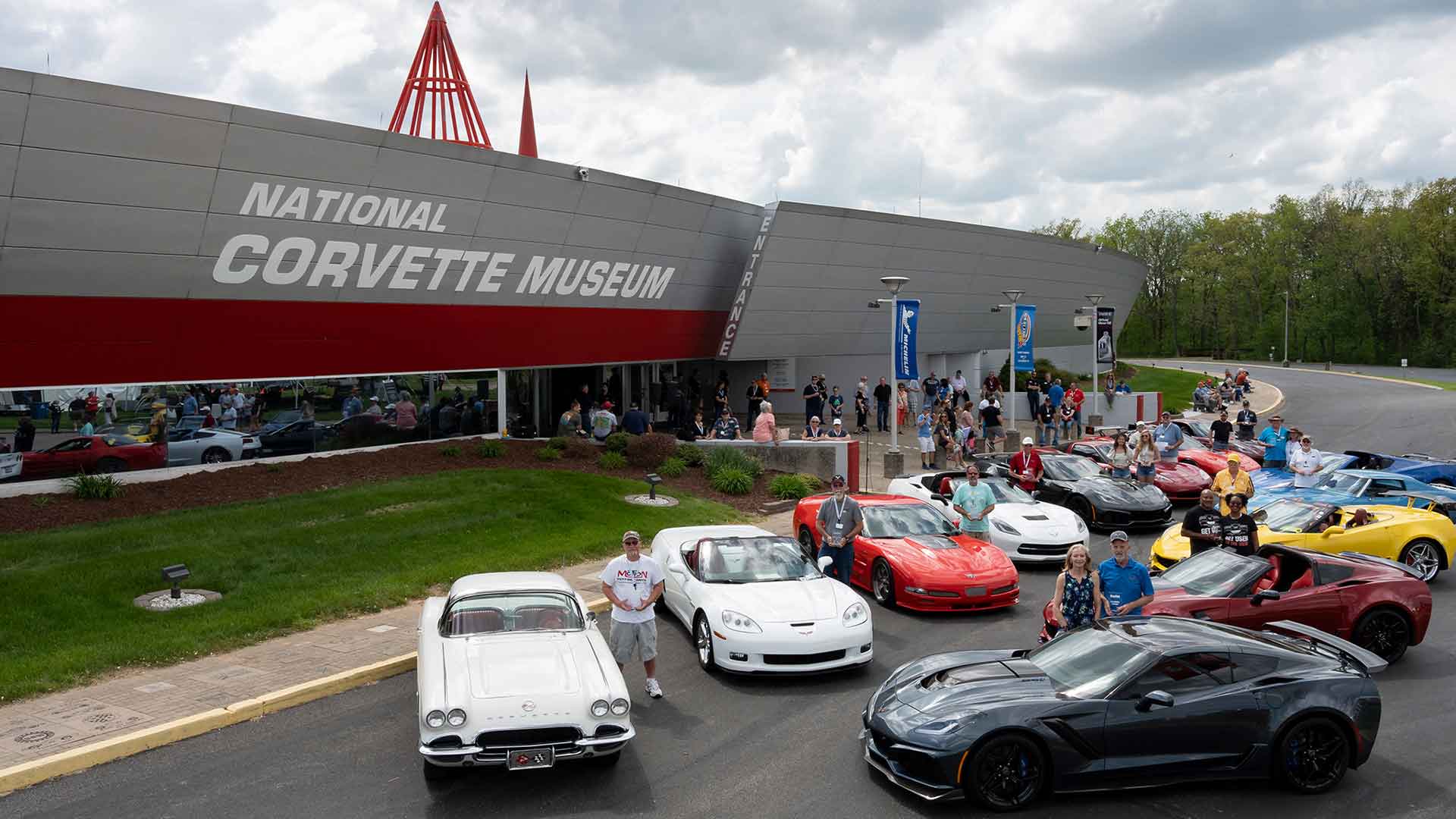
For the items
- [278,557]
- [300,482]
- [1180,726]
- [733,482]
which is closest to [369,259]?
[300,482]

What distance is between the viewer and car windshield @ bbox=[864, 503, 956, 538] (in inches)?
526

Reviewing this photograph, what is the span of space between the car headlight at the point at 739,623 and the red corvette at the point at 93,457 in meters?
13.0

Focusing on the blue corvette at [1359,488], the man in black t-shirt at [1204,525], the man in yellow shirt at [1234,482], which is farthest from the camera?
the blue corvette at [1359,488]

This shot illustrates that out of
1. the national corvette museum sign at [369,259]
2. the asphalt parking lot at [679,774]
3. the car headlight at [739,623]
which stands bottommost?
the asphalt parking lot at [679,774]

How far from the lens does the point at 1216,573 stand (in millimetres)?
10336

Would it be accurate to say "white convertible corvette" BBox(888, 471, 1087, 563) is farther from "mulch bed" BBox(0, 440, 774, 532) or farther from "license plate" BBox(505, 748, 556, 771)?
"license plate" BBox(505, 748, 556, 771)

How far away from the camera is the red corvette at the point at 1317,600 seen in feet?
32.2

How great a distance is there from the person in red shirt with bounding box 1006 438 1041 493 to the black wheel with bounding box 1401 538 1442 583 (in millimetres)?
6067

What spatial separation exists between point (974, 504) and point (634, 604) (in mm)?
6249

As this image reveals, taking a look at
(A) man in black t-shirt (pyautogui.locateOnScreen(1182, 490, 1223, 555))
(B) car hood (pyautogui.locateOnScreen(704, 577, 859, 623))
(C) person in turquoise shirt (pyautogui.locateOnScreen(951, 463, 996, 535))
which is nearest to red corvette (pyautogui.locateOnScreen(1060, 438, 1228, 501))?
(C) person in turquoise shirt (pyautogui.locateOnScreen(951, 463, 996, 535))

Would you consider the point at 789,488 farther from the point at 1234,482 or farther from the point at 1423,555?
the point at 1423,555

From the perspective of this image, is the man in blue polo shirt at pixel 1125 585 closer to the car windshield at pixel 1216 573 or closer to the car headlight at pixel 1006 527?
the car windshield at pixel 1216 573

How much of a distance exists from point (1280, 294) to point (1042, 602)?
96.7 m

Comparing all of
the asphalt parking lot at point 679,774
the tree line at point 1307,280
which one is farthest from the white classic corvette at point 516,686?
the tree line at point 1307,280
